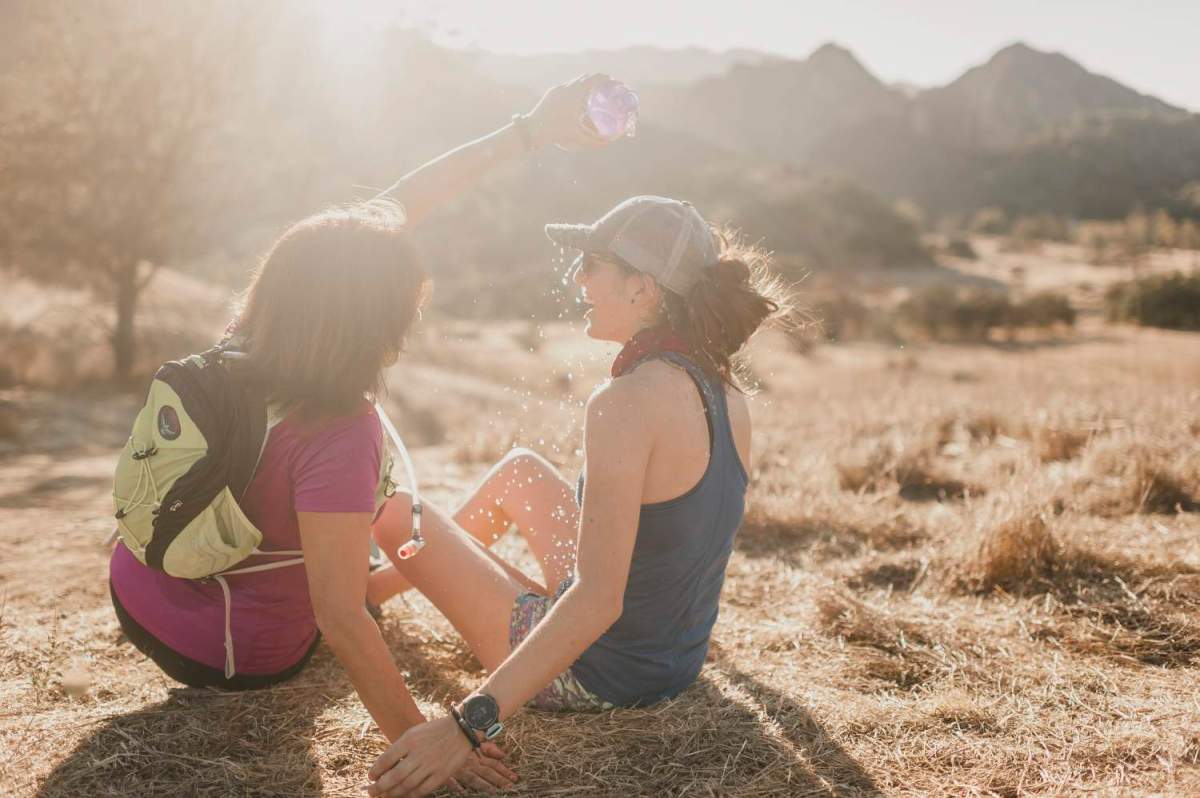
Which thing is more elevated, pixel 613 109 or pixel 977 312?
pixel 613 109

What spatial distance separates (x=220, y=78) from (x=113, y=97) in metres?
1.18

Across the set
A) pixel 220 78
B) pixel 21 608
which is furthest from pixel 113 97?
pixel 21 608

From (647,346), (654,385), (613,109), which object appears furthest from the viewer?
Answer: (613,109)

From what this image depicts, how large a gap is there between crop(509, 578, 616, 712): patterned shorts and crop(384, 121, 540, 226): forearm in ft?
4.48

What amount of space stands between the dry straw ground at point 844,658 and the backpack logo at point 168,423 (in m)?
0.80

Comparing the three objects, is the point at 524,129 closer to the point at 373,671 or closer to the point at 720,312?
the point at 720,312

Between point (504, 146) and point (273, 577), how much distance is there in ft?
5.52

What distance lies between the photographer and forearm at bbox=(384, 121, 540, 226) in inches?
121

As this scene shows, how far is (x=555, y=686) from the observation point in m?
2.43

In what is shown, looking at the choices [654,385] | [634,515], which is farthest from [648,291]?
[634,515]

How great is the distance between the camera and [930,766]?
2.15 meters

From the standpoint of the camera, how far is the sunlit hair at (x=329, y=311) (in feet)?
6.70

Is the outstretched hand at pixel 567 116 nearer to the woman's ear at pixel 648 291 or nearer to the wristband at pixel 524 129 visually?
the wristband at pixel 524 129

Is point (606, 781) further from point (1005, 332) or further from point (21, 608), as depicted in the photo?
point (1005, 332)
